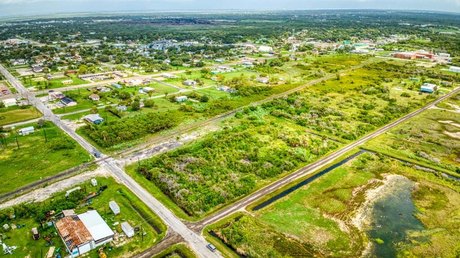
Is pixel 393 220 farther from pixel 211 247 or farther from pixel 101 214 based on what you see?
pixel 101 214

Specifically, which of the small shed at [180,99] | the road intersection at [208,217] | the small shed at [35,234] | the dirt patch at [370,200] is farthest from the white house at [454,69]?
the small shed at [35,234]

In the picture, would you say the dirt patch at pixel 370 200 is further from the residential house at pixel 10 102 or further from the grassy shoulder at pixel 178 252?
the residential house at pixel 10 102

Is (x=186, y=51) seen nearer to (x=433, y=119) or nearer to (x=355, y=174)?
(x=433, y=119)

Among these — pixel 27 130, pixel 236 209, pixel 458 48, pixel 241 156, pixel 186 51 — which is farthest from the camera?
pixel 458 48

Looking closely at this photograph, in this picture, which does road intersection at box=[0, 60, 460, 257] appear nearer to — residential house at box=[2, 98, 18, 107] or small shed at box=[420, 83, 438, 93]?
residential house at box=[2, 98, 18, 107]

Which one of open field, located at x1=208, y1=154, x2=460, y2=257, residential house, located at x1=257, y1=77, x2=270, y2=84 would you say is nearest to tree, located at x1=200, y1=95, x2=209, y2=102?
residential house, located at x1=257, y1=77, x2=270, y2=84

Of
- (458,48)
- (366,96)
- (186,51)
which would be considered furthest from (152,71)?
(458,48)
